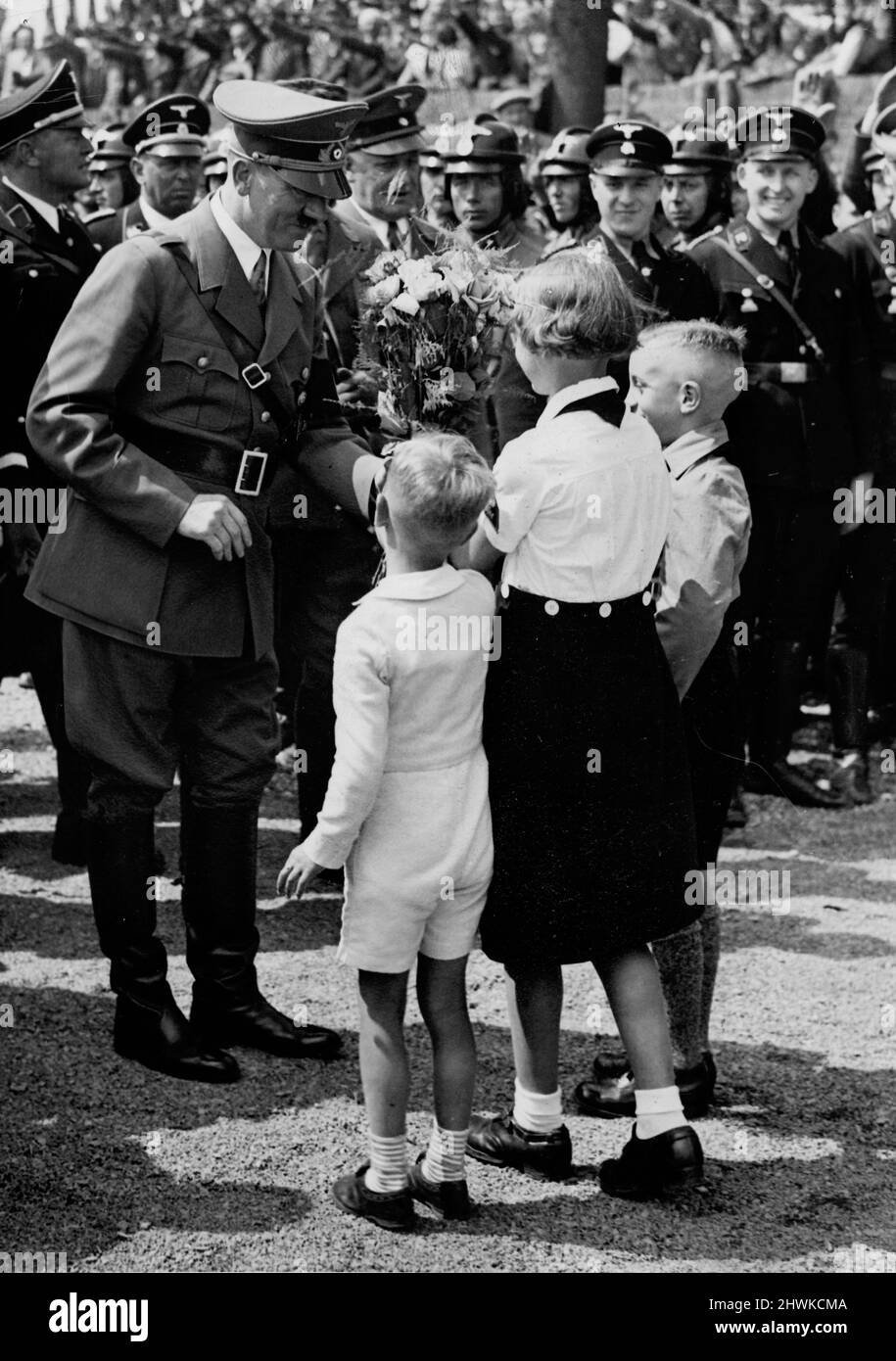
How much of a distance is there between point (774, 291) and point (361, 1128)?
407cm

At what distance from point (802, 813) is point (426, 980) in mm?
3600

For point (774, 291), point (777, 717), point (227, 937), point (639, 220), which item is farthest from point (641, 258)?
point (227, 937)

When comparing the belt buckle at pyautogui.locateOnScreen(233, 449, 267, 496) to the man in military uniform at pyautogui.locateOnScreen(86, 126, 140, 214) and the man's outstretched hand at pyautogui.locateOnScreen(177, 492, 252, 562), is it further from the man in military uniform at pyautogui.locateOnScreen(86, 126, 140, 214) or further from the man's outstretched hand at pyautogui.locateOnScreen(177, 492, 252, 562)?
the man in military uniform at pyautogui.locateOnScreen(86, 126, 140, 214)

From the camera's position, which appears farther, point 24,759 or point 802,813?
point 24,759

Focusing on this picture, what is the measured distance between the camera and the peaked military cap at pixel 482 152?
673 centimetres

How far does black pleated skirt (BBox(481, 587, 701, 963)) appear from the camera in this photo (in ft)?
11.5

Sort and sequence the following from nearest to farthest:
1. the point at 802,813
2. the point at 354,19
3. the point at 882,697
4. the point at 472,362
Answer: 1. the point at 472,362
2. the point at 802,813
3. the point at 882,697
4. the point at 354,19

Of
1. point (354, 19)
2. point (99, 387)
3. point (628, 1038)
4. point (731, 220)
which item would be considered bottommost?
point (628, 1038)

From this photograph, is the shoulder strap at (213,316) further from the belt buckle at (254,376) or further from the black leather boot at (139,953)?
the black leather boot at (139,953)

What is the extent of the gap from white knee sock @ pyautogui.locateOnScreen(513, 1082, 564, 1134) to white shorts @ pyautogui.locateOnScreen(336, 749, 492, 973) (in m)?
0.46

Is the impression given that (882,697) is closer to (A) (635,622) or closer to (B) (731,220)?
(B) (731,220)

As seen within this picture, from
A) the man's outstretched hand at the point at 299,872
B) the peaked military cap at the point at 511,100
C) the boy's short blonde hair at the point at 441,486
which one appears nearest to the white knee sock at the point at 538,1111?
the man's outstretched hand at the point at 299,872

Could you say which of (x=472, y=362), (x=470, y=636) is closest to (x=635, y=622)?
(x=470, y=636)

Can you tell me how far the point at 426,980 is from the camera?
3484 mm
